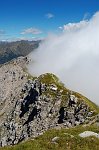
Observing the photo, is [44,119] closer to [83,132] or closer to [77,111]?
[77,111]

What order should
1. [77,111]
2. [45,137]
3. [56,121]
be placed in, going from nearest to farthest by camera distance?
[45,137] → [77,111] → [56,121]

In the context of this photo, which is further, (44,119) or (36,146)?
(44,119)

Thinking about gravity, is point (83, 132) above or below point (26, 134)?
above

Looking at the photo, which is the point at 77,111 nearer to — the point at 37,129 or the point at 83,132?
the point at 37,129

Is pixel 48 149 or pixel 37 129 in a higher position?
pixel 48 149

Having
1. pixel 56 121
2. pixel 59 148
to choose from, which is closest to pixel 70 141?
pixel 59 148

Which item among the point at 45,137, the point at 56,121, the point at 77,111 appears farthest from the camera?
the point at 56,121

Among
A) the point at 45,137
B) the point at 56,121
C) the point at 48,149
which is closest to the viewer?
the point at 48,149

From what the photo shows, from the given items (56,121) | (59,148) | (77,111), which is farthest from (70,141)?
(56,121)

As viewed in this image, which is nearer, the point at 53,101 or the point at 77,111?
the point at 77,111
